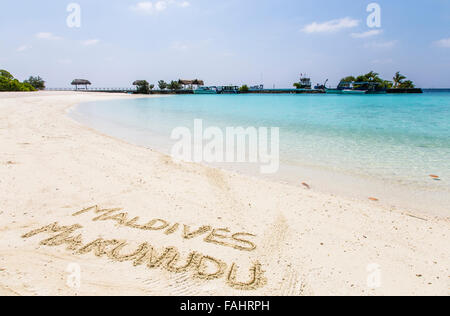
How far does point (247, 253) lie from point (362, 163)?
245 inches

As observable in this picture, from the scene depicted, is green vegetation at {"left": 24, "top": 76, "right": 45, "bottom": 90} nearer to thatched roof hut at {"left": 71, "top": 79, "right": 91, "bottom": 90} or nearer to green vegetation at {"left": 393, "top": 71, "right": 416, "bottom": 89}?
thatched roof hut at {"left": 71, "top": 79, "right": 91, "bottom": 90}

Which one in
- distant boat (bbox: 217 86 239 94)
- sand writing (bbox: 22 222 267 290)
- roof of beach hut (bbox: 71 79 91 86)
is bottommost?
sand writing (bbox: 22 222 267 290)

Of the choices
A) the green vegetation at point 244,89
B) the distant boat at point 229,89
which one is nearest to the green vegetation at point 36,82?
the distant boat at point 229,89

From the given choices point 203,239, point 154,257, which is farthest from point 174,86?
point 154,257

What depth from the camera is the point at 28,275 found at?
255cm

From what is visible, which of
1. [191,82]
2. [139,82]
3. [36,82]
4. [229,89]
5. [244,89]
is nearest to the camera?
[36,82]

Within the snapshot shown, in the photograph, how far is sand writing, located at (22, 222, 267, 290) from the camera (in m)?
2.64

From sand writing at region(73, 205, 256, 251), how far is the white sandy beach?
15 mm

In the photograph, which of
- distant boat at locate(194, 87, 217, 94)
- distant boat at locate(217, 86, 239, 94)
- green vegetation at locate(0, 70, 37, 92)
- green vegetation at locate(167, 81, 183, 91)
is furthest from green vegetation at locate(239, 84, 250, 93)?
green vegetation at locate(0, 70, 37, 92)

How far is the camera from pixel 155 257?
2943 millimetres

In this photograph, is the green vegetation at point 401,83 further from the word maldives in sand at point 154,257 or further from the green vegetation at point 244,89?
the word maldives in sand at point 154,257

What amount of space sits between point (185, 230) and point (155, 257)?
68cm

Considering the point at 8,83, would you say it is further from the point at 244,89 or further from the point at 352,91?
the point at 352,91

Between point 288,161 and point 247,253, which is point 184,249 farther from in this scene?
point 288,161
